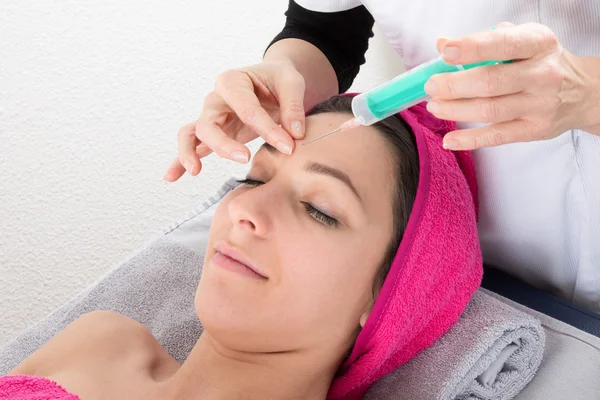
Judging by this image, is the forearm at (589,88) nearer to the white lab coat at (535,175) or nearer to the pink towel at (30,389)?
the white lab coat at (535,175)

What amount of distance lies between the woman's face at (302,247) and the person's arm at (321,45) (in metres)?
0.36

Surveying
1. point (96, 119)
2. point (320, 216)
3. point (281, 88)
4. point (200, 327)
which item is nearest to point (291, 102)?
point (281, 88)

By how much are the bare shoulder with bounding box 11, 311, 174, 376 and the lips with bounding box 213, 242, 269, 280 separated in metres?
0.32

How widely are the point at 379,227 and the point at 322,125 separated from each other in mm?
196

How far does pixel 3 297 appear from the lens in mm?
1960

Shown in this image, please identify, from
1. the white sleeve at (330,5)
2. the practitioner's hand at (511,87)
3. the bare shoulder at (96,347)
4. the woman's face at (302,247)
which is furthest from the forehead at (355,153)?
the bare shoulder at (96,347)

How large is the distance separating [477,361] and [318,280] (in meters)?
0.39

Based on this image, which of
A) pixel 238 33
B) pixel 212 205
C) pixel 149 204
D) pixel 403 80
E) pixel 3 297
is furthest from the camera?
pixel 238 33

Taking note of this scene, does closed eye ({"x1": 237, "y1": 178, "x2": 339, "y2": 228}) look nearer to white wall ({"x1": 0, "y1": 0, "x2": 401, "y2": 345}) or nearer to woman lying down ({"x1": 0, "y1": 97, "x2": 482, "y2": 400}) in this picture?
woman lying down ({"x1": 0, "y1": 97, "x2": 482, "y2": 400})

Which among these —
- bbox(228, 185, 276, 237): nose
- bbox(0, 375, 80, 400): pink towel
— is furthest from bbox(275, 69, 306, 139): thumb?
bbox(0, 375, 80, 400): pink towel

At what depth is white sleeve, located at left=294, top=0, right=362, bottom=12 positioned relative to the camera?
4.61ft

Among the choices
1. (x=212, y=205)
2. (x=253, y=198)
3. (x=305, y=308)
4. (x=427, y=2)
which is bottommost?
(x=212, y=205)

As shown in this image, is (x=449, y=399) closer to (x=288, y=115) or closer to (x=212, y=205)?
(x=288, y=115)

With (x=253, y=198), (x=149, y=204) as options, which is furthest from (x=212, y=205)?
(x=253, y=198)
